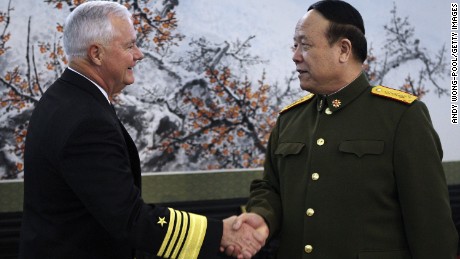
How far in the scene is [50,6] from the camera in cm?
299

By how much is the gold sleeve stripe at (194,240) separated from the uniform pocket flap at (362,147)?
1.60 feet

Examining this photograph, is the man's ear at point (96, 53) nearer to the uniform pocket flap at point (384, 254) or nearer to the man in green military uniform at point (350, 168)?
the man in green military uniform at point (350, 168)

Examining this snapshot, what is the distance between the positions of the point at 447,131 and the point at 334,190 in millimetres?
2836

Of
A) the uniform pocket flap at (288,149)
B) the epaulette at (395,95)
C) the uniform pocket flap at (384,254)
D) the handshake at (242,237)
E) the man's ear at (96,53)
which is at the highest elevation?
the man's ear at (96,53)

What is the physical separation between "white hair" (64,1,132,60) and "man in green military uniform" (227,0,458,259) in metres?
0.61

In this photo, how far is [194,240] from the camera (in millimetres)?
1508

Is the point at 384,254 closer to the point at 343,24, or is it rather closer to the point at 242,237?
the point at 242,237

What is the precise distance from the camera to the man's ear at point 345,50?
1.57 m

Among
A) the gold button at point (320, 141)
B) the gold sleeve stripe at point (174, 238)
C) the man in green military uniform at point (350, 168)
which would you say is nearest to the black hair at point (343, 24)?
the man in green military uniform at point (350, 168)

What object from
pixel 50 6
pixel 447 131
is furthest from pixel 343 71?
pixel 447 131

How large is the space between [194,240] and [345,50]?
2.47 feet

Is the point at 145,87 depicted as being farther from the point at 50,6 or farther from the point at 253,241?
the point at 253,241

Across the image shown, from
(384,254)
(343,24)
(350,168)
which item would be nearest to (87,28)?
(343,24)

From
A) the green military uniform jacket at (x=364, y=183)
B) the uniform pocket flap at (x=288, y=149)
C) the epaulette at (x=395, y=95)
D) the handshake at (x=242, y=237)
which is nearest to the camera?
the green military uniform jacket at (x=364, y=183)
